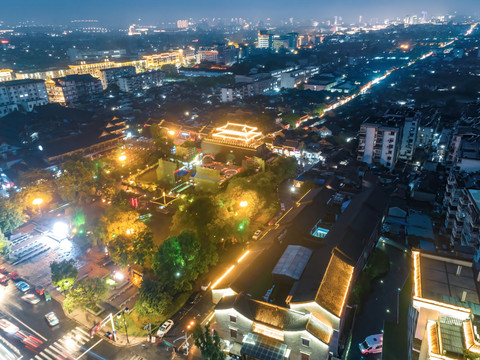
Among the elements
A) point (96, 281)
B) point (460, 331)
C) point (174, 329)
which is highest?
point (460, 331)

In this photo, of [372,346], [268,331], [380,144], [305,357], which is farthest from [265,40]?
[305,357]

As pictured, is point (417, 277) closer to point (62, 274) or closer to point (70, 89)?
point (62, 274)

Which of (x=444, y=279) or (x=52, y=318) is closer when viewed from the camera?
(x=444, y=279)

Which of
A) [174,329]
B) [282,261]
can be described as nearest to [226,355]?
[174,329]

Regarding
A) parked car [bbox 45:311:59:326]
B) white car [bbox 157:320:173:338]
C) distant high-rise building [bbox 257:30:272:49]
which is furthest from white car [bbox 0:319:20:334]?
distant high-rise building [bbox 257:30:272:49]

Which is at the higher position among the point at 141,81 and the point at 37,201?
the point at 141,81

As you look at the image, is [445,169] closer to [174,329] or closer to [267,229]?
[267,229]

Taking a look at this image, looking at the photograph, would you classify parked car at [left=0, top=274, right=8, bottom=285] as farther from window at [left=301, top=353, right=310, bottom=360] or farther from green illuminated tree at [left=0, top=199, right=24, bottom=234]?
window at [left=301, top=353, right=310, bottom=360]

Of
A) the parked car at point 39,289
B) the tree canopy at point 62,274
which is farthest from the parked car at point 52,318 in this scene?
the parked car at point 39,289
